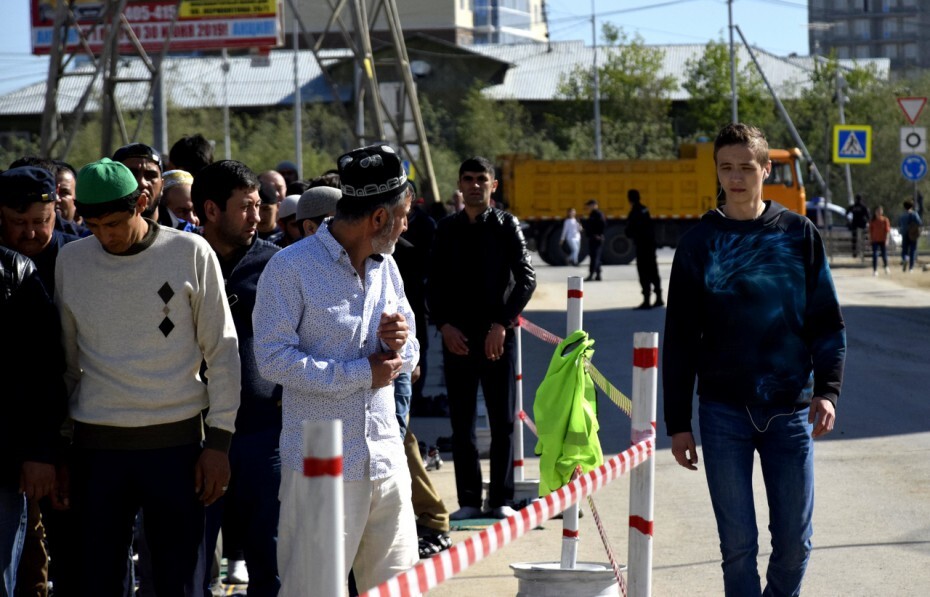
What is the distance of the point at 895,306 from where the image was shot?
2277 cm

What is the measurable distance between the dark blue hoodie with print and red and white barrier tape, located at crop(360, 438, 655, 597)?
382 millimetres

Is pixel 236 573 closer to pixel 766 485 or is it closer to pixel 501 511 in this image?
pixel 501 511

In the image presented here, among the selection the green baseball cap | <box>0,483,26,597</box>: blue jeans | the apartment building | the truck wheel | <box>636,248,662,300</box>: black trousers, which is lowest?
the truck wheel

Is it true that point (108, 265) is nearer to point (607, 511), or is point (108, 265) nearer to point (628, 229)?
point (607, 511)

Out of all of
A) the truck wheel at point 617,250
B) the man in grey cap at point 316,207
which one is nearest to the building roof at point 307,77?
the truck wheel at point 617,250

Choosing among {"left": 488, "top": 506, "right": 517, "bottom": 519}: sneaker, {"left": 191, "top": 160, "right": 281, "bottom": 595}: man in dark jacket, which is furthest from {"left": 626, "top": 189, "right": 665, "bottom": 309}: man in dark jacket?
{"left": 191, "top": 160, "right": 281, "bottom": 595}: man in dark jacket

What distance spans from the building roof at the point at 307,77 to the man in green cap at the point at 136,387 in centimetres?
7547

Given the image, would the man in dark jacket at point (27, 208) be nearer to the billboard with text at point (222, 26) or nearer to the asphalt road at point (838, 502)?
the asphalt road at point (838, 502)

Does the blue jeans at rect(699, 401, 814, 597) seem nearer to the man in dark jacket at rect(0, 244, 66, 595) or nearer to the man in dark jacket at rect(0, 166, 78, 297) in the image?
the man in dark jacket at rect(0, 244, 66, 595)

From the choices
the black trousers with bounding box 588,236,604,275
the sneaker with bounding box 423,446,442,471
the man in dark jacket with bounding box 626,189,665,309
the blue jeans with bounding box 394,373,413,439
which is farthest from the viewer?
the black trousers with bounding box 588,236,604,275

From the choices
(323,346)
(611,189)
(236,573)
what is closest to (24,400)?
(323,346)

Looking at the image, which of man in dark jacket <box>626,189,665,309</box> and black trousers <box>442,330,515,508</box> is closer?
black trousers <box>442,330,515,508</box>

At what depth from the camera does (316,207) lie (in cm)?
617

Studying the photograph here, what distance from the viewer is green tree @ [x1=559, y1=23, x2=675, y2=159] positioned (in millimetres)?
73000
